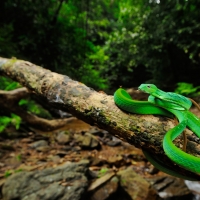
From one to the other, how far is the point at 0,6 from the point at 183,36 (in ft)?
28.3

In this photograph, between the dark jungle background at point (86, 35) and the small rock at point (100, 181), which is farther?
the dark jungle background at point (86, 35)

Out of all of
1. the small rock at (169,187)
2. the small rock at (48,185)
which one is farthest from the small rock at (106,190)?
the small rock at (169,187)

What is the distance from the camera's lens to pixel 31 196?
3838mm

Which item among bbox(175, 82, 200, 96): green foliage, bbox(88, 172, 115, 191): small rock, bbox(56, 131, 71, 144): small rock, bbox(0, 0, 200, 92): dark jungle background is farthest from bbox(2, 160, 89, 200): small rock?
bbox(0, 0, 200, 92): dark jungle background

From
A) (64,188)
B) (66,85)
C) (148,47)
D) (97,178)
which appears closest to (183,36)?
(148,47)

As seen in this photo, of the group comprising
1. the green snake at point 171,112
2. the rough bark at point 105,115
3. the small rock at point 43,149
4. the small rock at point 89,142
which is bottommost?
the small rock at point 43,149

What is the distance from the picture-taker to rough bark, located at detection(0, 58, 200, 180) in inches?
52.4

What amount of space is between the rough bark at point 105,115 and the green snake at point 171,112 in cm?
5

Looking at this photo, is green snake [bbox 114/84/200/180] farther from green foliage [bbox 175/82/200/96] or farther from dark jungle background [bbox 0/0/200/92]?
dark jungle background [bbox 0/0/200/92]

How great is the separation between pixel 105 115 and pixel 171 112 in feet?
1.49

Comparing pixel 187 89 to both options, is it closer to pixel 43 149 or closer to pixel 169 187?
pixel 169 187

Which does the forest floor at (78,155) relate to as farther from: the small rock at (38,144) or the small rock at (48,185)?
the small rock at (48,185)

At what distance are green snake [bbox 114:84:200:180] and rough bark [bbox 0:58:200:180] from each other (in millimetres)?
48

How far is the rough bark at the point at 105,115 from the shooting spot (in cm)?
133
